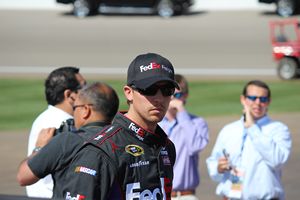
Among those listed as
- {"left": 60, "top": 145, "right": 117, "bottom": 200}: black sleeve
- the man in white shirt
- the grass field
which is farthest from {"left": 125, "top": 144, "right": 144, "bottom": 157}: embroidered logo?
the grass field

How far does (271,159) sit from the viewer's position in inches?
300

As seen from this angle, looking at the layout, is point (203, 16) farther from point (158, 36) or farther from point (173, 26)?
point (158, 36)

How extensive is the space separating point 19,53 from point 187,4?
10.1 meters

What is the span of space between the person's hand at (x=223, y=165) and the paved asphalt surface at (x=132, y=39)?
15.3m

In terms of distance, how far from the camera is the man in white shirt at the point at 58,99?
22.0 feet

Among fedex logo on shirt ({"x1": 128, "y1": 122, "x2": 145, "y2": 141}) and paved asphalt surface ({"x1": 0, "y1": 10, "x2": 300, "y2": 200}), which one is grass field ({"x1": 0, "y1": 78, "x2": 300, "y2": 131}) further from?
fedex logo on shirt ({"x1": 128, "y1": 122, "x2": 145, "y2": 141})

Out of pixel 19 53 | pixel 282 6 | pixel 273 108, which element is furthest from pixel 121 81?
pixel 282 6

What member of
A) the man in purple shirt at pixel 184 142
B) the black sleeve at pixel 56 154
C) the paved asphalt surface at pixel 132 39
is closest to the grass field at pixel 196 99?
the paved asphalt surface at pixel 132 39

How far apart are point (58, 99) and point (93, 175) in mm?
3114

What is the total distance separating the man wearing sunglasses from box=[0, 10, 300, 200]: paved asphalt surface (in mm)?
15231

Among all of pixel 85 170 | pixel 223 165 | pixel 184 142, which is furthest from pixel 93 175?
pixel 184 142

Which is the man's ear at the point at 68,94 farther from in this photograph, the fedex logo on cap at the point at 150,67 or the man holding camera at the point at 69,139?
the fedex logo on cap at the point at 150,67

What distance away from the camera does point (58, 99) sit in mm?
6910

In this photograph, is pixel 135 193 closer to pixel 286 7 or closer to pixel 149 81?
pixel 149 81
